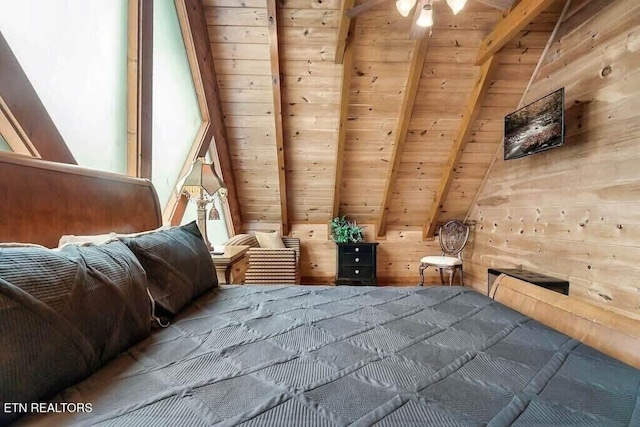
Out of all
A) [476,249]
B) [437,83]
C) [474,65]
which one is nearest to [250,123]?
[437,83]

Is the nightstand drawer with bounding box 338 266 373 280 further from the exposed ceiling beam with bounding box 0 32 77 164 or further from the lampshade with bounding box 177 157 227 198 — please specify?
the exposed ceiling beam with bounding box 0 32 77 164

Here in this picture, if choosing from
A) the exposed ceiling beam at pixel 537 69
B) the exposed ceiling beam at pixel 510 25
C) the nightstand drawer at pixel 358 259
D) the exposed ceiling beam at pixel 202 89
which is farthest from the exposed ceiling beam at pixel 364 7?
the nightstand drawer at pixel 358 259

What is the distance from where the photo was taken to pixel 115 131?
6.36ft

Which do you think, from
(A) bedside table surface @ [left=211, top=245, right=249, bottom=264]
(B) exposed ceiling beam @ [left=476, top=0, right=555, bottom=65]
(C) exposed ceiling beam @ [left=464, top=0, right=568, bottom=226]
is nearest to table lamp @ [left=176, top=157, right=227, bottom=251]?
(A) bedside table surface @ [left=211, top=245, right=249, bottom=264]

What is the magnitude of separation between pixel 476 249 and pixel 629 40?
274 centimetres

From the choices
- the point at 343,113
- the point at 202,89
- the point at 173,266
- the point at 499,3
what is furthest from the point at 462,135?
the point at 173,266

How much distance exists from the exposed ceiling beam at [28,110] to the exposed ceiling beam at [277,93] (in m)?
1.94

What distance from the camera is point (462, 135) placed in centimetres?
354

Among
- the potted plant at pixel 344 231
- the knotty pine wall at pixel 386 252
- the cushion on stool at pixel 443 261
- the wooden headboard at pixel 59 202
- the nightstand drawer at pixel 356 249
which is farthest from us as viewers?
the knotty pine wall at pixel 386 252

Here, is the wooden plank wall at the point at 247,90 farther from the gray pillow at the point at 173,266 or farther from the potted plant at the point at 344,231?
the gray pillow at the point at 173,266

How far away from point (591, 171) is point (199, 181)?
3120mm

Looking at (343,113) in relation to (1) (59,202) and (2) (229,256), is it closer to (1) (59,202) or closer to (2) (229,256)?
(2) (229,256)

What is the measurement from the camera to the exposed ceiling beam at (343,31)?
2.46 meters

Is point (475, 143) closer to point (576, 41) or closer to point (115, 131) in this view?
point (576, 41)
